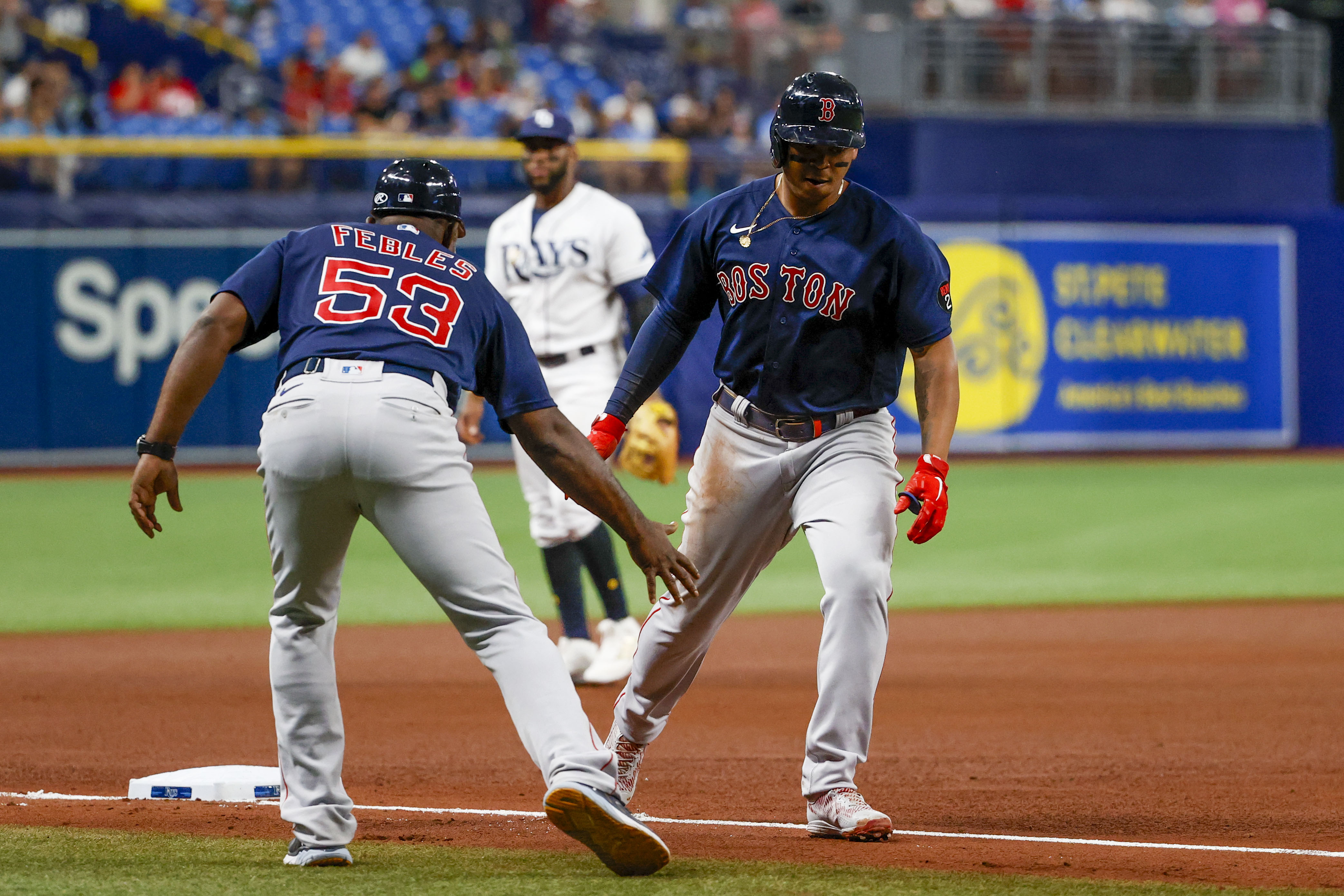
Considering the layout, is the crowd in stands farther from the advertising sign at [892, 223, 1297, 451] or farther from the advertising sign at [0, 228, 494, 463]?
the advertising sign at [892, 223, 1297, 451]

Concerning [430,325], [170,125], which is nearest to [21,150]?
[170,125]

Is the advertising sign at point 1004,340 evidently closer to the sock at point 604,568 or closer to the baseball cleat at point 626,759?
the sock at point 604,568

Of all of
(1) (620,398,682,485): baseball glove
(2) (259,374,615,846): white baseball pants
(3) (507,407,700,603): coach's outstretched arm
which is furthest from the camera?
(1) (620,398,682,485): baseball glove

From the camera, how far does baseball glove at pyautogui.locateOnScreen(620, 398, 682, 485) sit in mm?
6562

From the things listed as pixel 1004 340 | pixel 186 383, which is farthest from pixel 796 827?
pixel 1004 340

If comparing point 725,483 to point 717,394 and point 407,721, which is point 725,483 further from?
point 407,721

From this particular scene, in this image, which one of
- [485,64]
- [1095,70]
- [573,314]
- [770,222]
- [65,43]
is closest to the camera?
[770,222]

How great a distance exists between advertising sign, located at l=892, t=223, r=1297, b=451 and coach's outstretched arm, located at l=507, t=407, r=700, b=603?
13.6 m

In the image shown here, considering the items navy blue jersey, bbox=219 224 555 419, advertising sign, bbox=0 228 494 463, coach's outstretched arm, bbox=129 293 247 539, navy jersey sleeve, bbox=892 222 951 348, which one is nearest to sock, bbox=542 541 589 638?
navy jersey sleeve, bbox=892 222 951 348

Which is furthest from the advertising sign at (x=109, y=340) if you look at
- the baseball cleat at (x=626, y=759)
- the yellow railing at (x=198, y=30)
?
the baseball cleat at (x=626, y=759)

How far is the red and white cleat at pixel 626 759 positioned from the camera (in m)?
4.81

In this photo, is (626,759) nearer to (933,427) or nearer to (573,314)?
(933,427)

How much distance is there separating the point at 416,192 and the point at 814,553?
56.4 inches

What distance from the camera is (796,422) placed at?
15.2ft
